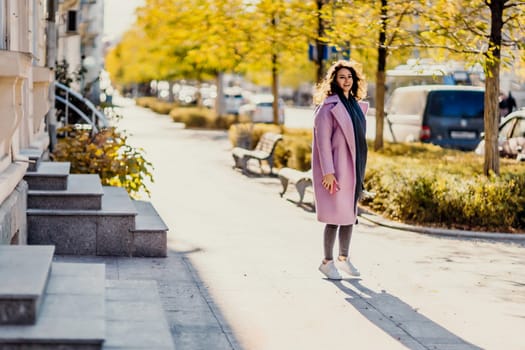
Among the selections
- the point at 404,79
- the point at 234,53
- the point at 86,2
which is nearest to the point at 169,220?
the point at 234,53

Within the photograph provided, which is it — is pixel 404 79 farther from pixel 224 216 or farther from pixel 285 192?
pixel 224 216

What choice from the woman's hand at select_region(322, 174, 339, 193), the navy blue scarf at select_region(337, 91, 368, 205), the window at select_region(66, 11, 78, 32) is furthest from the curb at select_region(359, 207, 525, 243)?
the window at select_region(66, 11, 78, 32)

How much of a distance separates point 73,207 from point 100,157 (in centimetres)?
356

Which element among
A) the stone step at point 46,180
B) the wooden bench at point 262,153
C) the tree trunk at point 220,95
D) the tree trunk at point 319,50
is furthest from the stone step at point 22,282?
the tree trunk at point 220,95

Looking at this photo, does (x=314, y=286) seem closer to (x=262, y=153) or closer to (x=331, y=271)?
(x=331, y=271)

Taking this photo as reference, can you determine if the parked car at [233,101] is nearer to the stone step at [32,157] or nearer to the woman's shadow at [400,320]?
the stone step at [32,157]

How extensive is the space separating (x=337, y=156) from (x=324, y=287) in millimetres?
1143

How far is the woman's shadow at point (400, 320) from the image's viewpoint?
7375 millimetres

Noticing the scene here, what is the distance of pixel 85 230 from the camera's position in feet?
33.9

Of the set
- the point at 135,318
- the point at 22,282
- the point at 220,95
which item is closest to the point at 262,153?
the point at 135,318

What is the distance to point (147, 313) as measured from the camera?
6.59m

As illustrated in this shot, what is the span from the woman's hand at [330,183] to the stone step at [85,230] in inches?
74.7

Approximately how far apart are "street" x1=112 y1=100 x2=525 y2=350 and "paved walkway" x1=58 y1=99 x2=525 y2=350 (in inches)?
0.4

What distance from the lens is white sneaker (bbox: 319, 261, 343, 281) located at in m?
9.56
